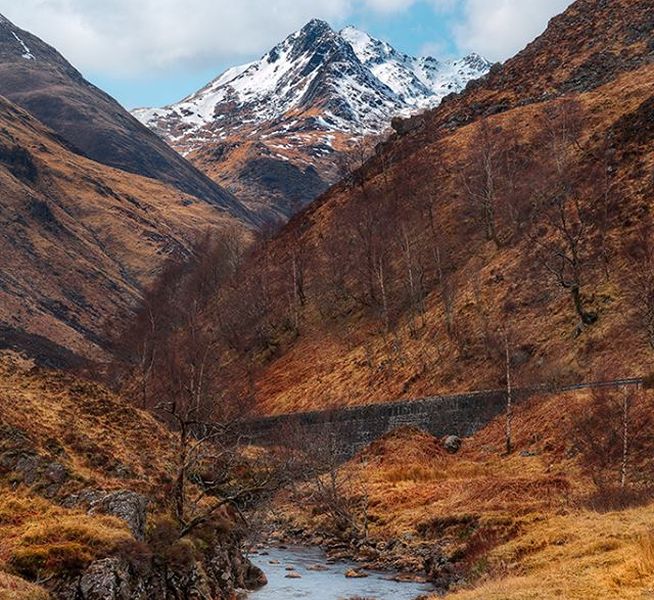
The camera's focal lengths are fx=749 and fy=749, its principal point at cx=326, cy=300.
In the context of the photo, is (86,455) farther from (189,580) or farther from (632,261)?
(632,261)

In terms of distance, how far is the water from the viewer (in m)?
26.3

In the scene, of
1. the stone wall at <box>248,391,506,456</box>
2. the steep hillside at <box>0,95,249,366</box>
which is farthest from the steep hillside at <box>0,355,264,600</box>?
the steep hillside at <box>0,95,249,366</box>

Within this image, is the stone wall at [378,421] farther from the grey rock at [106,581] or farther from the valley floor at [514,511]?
the grey rock at [106,581]

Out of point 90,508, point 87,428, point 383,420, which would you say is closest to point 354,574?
point 87,428

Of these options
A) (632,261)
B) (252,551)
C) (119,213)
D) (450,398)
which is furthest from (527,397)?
(119,213)

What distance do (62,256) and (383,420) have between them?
4512 inches

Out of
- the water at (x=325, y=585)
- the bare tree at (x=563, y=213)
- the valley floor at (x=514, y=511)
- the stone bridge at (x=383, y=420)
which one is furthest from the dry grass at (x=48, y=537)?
the bare tree at (x=563, y=213)

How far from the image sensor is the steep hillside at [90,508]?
58.9 feet

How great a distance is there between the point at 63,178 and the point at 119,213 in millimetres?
16990

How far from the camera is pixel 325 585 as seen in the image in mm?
28250

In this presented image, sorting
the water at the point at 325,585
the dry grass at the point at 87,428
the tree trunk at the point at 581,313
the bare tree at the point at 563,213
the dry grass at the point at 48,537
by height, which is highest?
the bare tree at the point at 563,213

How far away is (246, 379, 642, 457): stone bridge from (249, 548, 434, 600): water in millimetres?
14435

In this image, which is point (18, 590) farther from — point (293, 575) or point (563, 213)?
point (563, 213)

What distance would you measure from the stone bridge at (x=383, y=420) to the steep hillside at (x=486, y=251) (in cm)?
280
